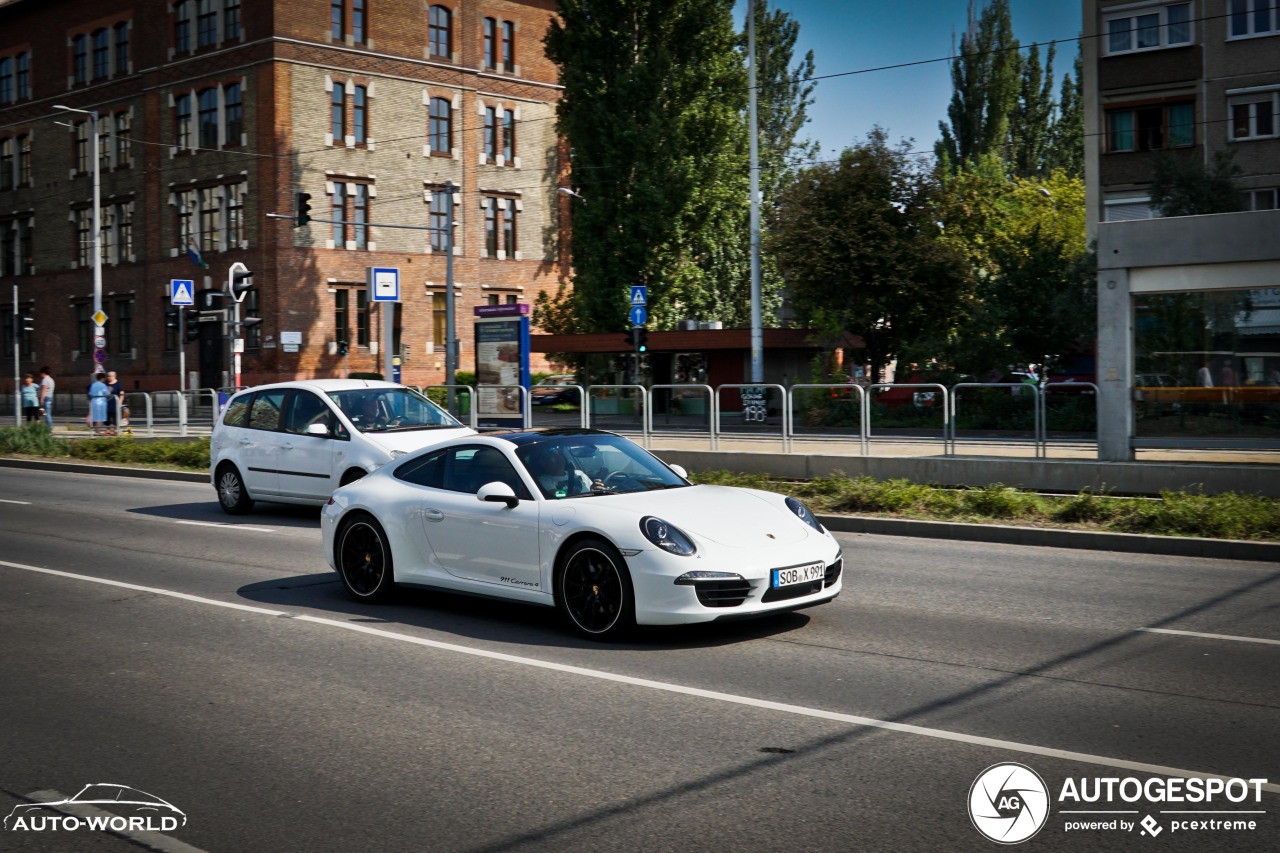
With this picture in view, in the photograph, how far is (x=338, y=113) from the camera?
55406 millimetres

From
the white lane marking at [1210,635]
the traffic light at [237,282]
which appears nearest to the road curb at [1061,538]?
the white lane marking at [1210,635]

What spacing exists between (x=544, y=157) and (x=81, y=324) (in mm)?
23989

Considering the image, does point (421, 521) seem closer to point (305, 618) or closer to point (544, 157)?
point (305, 618)

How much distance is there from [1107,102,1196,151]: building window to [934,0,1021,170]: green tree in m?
21.4

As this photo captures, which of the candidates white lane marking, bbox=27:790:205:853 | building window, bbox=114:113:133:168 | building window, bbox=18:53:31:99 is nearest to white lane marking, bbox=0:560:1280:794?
white lane marking, bbox=27:790:205:853

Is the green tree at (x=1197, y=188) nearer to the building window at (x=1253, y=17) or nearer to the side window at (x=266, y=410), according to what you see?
the building window at (x=1253, y=17)

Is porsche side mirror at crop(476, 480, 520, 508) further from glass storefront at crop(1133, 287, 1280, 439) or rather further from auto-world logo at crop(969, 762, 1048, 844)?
glass storefront at crop(1133, 287, 1280, 439)

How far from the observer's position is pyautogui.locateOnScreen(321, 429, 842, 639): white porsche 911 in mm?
7715

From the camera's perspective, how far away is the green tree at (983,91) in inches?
2436

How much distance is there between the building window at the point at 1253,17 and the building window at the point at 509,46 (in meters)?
33.3

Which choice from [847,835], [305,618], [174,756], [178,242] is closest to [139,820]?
[174,756]

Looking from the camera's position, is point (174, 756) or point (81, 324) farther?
point (81, 324)

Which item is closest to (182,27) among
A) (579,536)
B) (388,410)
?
(388,410)

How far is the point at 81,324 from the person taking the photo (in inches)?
2473
